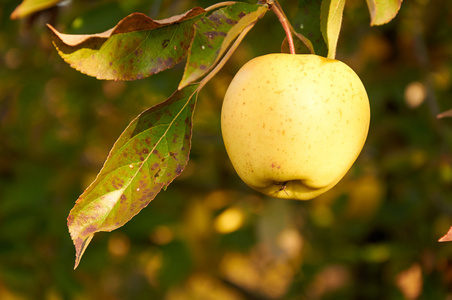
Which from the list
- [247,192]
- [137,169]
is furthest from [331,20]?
[247,192]

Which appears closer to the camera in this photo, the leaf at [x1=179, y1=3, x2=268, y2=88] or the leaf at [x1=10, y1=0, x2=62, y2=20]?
the leaf at [x1=179, y1=3, x2=268, y2=88]

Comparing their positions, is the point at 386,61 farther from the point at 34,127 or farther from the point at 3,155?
the point at 34,127

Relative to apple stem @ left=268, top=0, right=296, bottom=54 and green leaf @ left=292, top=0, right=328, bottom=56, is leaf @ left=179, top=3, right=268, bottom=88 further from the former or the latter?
green leaf @ left=292, top=0, right=328, bottom=56

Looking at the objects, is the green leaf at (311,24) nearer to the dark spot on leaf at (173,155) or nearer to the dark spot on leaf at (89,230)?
the dark spot on leaf at (173,155)

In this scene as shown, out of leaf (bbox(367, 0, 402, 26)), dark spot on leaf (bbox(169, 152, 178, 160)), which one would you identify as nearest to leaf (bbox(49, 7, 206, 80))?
dark spot on leaf (bbox(169, 152, 178, 160))

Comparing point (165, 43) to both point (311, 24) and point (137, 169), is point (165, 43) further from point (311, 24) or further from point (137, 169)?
point (311, 24)
